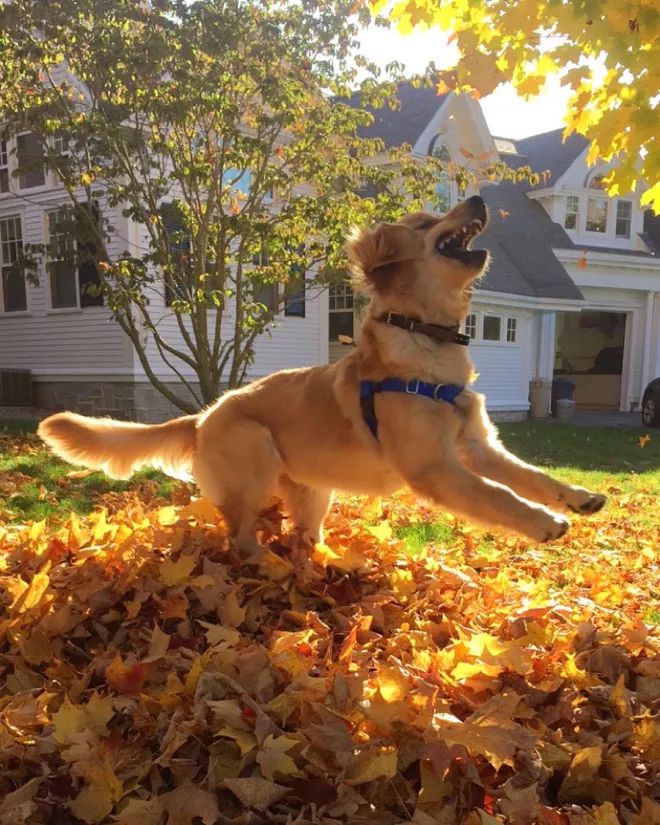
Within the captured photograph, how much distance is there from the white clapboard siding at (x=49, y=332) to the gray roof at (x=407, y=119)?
8176 millimetres

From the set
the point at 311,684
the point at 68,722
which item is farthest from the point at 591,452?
the point at 68,722

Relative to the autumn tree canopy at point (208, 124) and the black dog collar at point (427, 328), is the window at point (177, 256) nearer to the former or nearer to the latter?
the autumn tree canopy at point (208, 124)

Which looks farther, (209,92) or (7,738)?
(209,92)

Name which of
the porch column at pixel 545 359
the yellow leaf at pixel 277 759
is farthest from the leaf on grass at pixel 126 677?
the porch column at pixel 545 359

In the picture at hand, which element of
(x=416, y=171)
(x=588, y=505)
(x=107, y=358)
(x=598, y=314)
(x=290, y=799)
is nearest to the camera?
(x=290, y=799)

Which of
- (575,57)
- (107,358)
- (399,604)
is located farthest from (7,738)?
(107,358)

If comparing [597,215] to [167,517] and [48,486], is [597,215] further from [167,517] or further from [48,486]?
[167,517]

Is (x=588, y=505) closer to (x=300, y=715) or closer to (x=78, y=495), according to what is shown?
(x=300, y=715)

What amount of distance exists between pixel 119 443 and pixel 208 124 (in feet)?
21.0

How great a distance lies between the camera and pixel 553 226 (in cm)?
2416

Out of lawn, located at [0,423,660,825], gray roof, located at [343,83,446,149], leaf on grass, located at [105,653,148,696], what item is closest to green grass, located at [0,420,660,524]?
lawn, located at [0,423,660,825]

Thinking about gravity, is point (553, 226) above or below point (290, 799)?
above

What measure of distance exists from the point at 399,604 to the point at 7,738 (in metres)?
1.94

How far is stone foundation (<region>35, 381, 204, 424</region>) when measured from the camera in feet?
47.2
